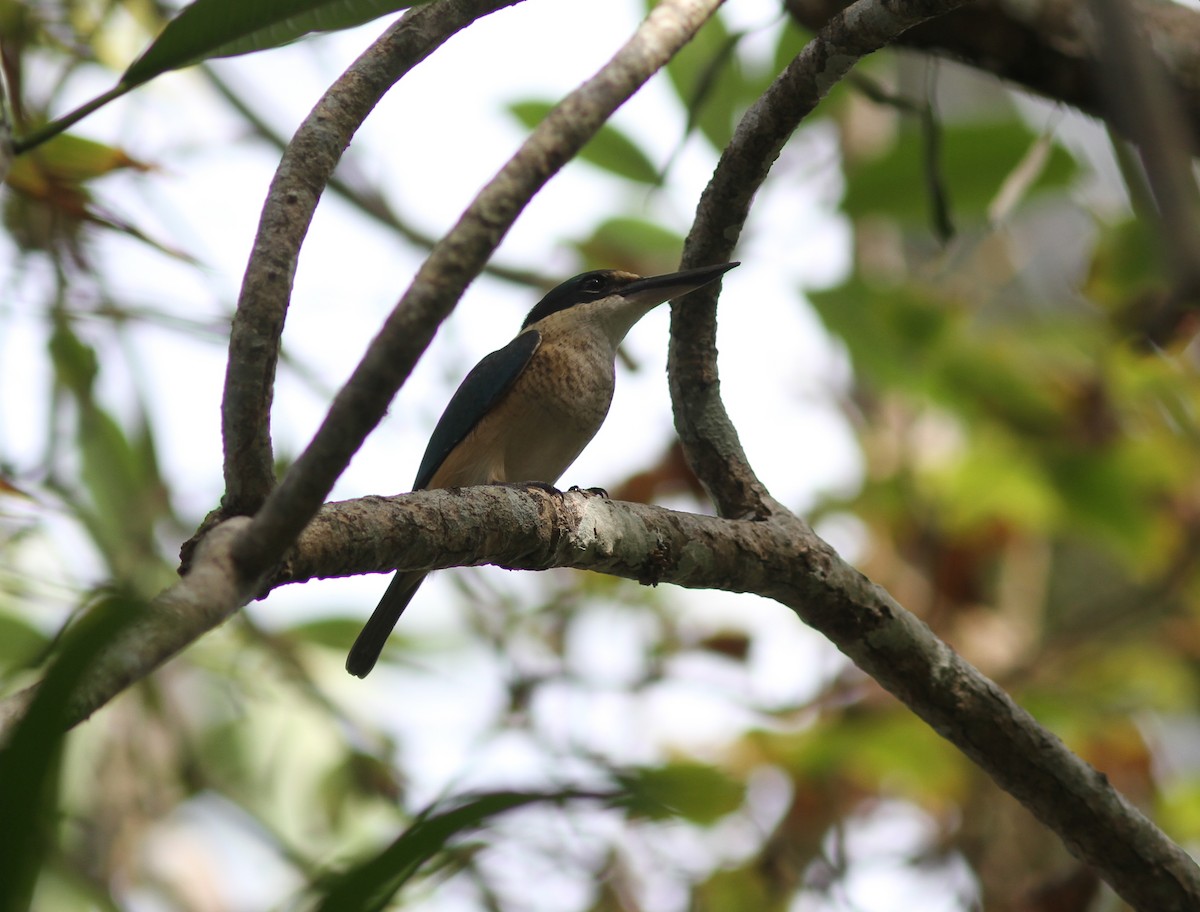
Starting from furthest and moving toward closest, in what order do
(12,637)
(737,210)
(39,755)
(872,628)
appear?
(12,637), (737,210), (872,628), (39,755)

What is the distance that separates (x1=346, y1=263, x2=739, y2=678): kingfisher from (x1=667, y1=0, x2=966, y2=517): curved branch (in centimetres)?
104

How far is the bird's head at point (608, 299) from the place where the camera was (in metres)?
4.08

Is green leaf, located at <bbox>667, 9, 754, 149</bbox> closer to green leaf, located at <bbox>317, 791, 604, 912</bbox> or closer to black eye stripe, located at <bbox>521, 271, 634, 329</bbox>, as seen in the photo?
black eye stripe, located at <bbox>521, 271, 634, 329</bbox>

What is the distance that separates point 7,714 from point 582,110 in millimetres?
1061

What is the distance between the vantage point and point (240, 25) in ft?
6.38

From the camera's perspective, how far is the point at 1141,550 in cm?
469

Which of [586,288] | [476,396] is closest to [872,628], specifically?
[476,396]

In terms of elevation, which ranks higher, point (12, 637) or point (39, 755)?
point (39, 755)

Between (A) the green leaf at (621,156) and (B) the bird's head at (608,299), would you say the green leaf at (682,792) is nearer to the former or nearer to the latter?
(B) the bird's head at (608,299)

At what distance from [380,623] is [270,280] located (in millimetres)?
2216

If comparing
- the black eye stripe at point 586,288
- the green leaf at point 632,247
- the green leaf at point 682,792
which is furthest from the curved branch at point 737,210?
the green leaf at point 632,247

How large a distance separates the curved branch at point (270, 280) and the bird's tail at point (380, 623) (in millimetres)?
2016

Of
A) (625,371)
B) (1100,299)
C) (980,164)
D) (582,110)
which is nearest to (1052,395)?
(1100,299)

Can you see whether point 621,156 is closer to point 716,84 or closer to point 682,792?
point 716,84
